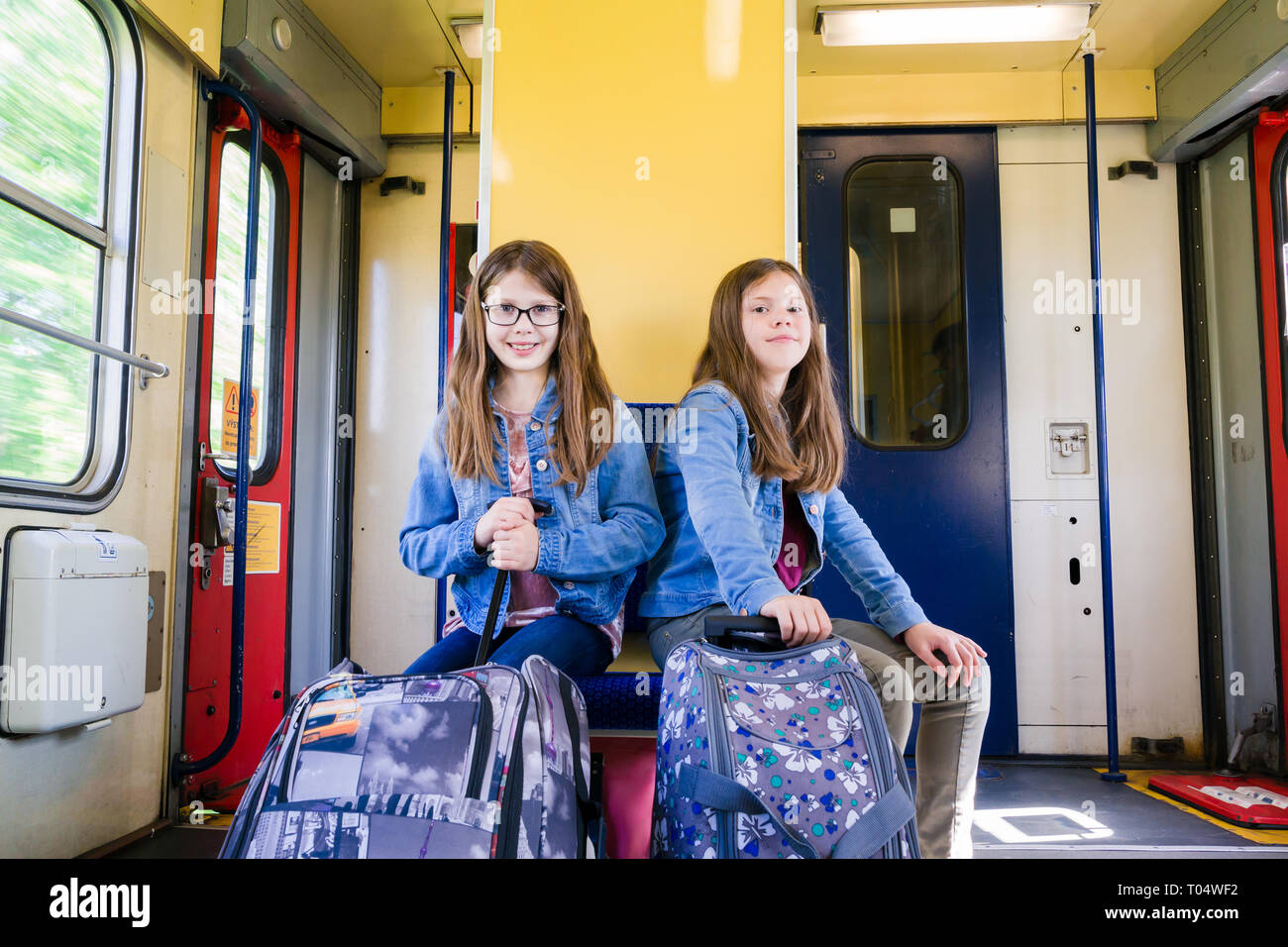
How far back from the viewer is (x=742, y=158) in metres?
2.19

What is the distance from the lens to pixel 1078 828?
2635 mm

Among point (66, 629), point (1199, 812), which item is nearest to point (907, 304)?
point (1199, 812)

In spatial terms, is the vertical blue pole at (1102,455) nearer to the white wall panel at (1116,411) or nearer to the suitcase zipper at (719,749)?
the white wall panel at (1116,411)

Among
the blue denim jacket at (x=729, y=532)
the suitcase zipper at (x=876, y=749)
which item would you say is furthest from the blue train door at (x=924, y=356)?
the suitcase zipper at (x=876, y=749)

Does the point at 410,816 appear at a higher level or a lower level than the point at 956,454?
lower

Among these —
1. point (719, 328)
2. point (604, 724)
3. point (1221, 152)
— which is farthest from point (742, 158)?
point (1221, 152)

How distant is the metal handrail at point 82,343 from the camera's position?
186cm

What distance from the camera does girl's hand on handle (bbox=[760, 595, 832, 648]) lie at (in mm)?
1403

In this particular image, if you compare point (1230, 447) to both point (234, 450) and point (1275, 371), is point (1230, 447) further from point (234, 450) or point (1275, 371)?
point (234, 450)

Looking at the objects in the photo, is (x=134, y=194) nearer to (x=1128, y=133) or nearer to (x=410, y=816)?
(x=410, y=816)

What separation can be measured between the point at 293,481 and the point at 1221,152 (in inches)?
167

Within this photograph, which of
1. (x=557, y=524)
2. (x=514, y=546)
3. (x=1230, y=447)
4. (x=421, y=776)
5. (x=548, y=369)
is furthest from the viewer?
(x=1230, y=447)

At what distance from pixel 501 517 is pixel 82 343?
1.35 meters

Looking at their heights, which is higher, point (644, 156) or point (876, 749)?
point (644, 156)
